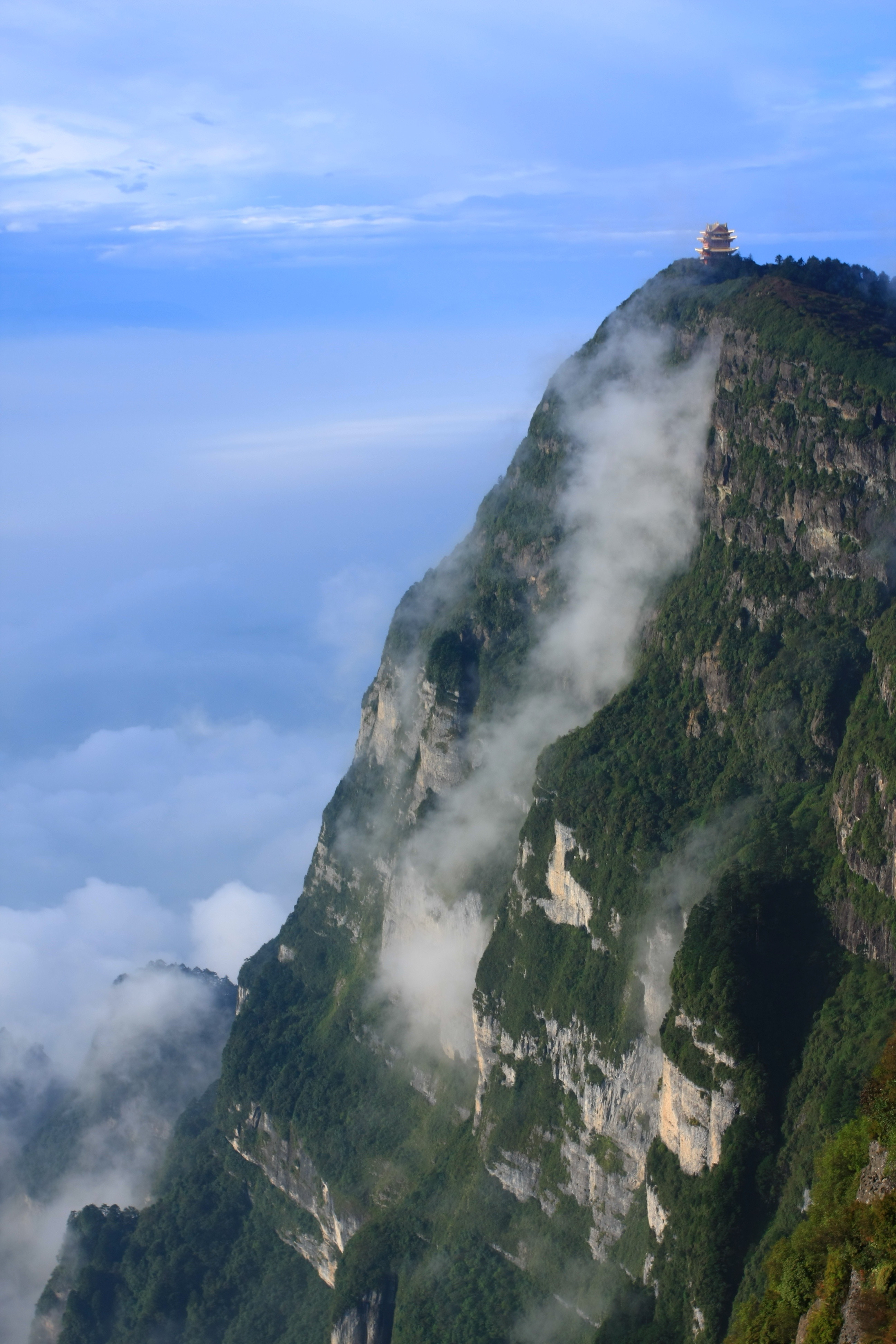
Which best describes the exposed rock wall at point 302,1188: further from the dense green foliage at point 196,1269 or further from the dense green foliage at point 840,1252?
the dense green foliage at point 840,1252

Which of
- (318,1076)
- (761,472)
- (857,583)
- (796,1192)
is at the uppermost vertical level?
(761,472)

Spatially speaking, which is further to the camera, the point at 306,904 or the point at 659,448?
the point at 306,904

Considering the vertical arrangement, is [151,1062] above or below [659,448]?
below

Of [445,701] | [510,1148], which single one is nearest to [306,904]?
[445,701]

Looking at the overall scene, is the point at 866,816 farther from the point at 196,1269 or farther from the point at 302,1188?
the point at 196,1269

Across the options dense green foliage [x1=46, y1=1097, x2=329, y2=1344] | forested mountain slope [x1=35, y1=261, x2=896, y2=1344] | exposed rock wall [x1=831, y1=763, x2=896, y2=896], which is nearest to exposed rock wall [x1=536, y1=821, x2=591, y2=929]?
forested mountain slope [x1=35, y1=261, x2=896, y2=1344]

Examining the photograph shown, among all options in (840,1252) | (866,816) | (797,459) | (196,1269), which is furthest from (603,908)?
(196,1269)

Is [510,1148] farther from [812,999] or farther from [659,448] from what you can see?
[659,448]

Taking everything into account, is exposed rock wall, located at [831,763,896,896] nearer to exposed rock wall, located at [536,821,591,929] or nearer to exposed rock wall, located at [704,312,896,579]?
exposed rock wall, located at [704,312,896,579]
